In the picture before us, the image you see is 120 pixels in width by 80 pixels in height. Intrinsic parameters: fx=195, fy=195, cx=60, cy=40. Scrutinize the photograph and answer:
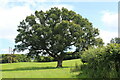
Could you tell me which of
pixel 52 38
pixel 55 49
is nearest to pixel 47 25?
pixel 52 38

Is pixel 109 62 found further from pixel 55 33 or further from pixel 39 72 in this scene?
pixel 55 33

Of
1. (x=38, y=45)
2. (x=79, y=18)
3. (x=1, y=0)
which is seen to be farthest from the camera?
Answer: (x=79, y=18)

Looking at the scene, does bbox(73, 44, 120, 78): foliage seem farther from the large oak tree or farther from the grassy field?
the large oak tree

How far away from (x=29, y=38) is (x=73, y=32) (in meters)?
6.42

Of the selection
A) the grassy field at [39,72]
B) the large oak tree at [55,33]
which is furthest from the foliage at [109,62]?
the large oak tree at [55,33]

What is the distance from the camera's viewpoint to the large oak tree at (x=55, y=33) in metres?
27.8

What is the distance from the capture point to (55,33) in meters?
28.7

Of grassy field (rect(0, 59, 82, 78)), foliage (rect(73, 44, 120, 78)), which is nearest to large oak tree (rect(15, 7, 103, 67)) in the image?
grassy field (rect(0, 59, 82, 78))

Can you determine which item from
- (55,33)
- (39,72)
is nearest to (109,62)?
(39,72)

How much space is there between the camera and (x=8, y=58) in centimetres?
5044

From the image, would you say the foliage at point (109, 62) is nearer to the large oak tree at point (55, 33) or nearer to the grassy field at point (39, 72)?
the grassy field at point (39, 72)

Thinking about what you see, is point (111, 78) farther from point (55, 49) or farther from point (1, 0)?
point (55, 49)

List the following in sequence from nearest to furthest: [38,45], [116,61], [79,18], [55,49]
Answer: [116,61] < [55,49] < [38,45] < [79,18]

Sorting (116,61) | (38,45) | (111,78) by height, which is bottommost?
(111,78)
